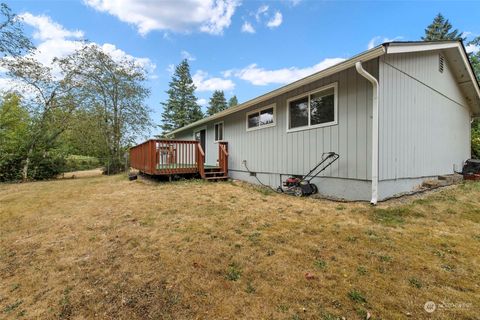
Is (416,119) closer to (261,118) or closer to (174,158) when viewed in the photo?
(261,118)

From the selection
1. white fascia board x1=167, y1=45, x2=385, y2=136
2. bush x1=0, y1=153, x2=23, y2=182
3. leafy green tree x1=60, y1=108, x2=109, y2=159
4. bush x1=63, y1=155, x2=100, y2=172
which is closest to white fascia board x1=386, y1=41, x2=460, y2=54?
white fascia board x1=167, y1=45, x2=385, y2=136

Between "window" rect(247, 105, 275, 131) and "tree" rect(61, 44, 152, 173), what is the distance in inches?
465

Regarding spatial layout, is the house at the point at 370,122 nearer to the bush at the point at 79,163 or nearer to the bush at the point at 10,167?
the bush at the point at 10,167

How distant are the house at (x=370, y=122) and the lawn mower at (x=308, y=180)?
132 mm

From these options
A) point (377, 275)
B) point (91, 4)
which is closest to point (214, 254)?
point (377, 275)

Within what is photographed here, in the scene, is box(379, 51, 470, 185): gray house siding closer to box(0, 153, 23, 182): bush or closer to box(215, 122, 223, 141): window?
box(215, 122, 223, 141): window

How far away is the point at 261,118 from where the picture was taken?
26.2ft

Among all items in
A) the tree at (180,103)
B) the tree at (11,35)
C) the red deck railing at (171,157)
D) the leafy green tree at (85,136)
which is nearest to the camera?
the tree at (11,35)

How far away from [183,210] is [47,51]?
14.4 meters

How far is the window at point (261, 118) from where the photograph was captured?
749 centimetres

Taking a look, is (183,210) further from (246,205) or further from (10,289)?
(10,289)

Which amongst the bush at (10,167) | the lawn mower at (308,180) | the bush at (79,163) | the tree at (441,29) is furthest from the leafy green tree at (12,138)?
the tree at (441,29)

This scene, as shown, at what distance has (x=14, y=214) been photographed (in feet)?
17.4

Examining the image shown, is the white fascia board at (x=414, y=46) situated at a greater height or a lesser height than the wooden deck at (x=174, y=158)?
greater
